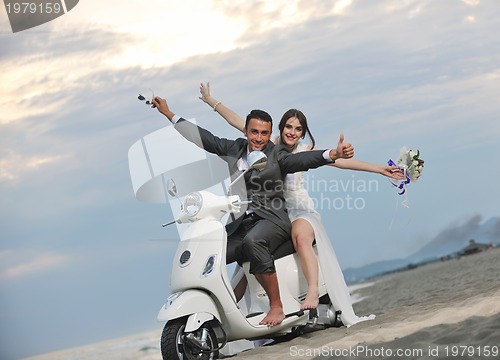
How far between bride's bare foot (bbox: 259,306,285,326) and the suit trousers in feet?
0.88

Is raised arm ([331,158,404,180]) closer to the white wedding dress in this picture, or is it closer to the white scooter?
the white wedding dress

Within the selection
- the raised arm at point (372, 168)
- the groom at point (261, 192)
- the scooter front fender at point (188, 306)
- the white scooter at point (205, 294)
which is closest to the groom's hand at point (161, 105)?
the groom at point (261, 192)

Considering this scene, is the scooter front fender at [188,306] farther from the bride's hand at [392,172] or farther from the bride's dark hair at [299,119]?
the bride's hand at [392,172]

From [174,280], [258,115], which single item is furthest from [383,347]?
[258,115]

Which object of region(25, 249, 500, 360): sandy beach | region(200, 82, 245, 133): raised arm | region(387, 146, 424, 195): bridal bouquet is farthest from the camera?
region(200, 82, 245, 133): raised arm

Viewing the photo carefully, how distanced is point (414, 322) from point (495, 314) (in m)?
0.52

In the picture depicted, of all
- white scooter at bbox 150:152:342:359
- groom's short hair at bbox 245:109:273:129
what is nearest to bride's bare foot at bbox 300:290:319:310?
white scooter at bbox 150:152:342:359

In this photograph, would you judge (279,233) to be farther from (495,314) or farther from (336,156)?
(495,314)

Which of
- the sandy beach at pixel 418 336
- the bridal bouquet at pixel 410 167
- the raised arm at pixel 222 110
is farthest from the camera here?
the raised arm at pixel 222 110

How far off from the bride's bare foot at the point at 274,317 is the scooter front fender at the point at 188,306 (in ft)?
1.20

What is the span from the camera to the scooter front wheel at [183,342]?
4.56 metres

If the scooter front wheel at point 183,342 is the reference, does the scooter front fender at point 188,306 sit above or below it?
above

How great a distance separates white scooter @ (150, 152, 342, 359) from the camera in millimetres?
4594

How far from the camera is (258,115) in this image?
517 centimetres
